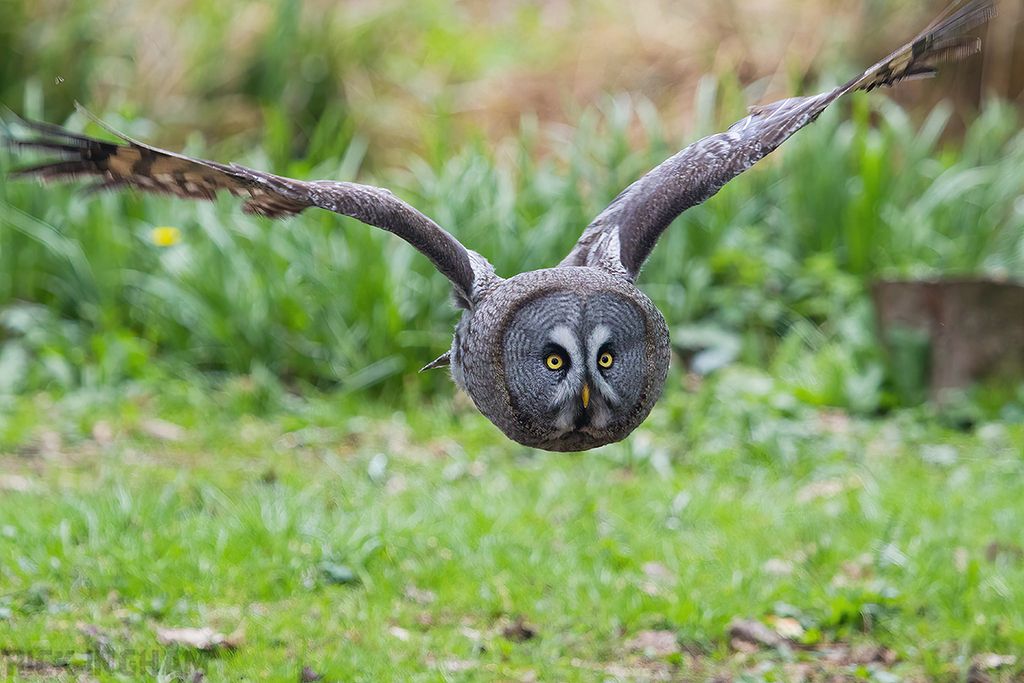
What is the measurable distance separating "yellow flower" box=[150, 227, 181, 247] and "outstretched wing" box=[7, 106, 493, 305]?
3503 millimetres

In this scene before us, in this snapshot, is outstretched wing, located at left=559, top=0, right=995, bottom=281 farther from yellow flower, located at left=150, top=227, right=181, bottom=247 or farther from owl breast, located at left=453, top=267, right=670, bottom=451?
yellow flower, located at left=150, top=227, right=181, bottom=247

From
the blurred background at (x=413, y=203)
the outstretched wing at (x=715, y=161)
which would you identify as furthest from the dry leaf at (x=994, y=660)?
the blurred background at (x=413, y=203)

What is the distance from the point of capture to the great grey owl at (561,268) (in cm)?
251

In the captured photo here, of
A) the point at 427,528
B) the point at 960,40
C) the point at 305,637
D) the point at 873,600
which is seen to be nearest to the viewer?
the point at 960,40

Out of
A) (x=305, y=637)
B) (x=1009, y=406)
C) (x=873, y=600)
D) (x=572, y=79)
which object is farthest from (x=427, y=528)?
(x=572, y=79)

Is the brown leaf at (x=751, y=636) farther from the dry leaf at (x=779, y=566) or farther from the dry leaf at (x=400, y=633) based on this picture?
the dry leaf at (x=400, y=633)

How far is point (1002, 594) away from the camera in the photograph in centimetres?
377

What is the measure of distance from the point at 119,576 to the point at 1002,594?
3.30 metres

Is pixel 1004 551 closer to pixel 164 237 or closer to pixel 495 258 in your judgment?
pixel 495 258

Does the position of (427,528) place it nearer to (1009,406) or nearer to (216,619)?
(216,619)

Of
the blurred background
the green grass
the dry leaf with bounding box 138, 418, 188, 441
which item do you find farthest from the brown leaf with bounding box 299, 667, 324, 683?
the blurred background

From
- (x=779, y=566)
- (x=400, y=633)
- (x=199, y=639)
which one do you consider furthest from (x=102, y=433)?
(x=779, y=566)

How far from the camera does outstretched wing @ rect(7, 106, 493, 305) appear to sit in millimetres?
2729

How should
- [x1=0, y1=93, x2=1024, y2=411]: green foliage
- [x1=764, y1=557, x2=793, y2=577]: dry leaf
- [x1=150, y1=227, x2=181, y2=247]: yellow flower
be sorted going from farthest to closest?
[x1=150, y1=227, x2=181, y2=247]: yellow flower → [x1=0, y1=93, x2=1024, y2=411]: green foliage → [x1=764, y1=557, x2=793, y2=577]: dry leaf
